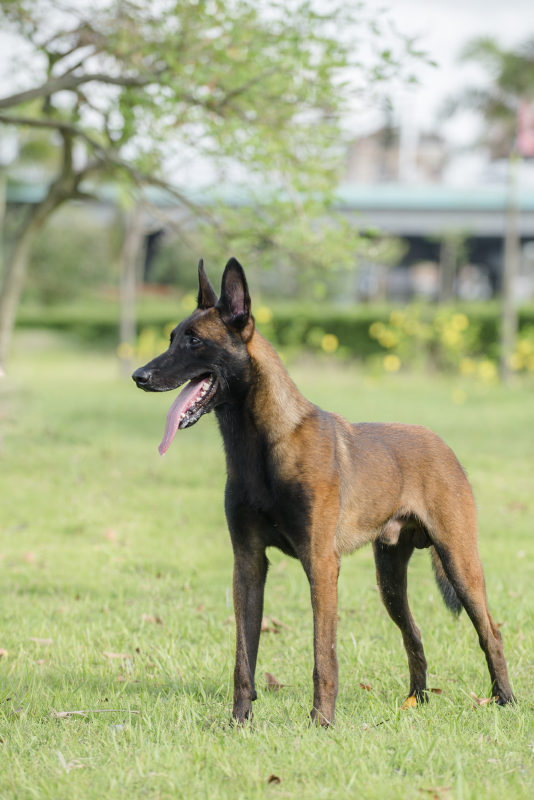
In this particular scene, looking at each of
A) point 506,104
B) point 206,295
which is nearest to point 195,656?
point 206,295

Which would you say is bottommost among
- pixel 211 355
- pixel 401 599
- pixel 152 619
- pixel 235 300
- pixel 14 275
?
pixel 152 619

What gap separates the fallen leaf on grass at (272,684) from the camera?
3922 millimetres

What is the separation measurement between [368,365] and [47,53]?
544 inches

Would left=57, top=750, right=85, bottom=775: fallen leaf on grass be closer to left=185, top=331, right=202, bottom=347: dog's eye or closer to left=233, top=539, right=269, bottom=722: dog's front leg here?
left=233, top=539, right=269, bottom=722: dog's front leg

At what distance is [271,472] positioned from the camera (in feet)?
10.9

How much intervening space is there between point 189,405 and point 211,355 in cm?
23

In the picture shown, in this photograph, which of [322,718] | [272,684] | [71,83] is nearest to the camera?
[322,718]

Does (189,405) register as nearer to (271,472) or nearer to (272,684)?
(271,472)

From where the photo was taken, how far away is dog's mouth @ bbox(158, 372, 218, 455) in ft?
10.5

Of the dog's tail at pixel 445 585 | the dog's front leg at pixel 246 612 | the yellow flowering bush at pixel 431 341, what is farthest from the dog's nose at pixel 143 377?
the yellow flowering bush at pixel 431 341

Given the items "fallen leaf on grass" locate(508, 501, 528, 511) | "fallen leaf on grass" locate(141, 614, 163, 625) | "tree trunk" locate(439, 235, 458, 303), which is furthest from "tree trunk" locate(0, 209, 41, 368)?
"tree trunk" locate(439, 235, 458, 303)

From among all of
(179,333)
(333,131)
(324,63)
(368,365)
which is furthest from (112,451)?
(368,365)

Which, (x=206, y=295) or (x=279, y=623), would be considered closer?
(x=206, y=295)

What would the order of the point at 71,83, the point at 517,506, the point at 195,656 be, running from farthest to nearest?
the point at 517,506 → the point at 71,83 → the point at 195,656
